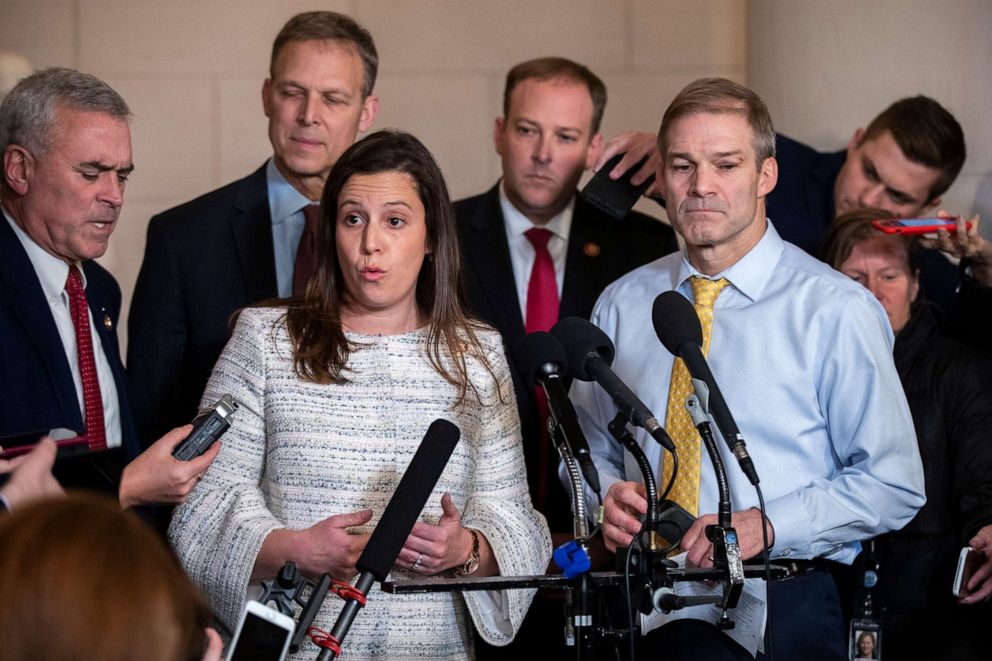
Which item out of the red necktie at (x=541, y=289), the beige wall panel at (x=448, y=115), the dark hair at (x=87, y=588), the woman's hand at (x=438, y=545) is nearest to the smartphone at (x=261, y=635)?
the dark hair at (x=87, y=588)

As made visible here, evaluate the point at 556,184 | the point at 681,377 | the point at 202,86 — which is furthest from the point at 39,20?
the point at 681,377

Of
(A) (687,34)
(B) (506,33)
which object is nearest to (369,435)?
(B) (506,33)

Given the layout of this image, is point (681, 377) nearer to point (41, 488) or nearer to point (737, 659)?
point (737, 659)

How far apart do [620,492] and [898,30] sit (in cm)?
245

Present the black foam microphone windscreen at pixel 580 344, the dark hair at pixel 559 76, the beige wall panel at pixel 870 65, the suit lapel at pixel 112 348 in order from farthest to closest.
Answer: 1. the beige wall panel at pixel 870 65
2. the dark hair at pixel 559 76
3. the suit lapel at pixel 112 348
4. the black foam microphone windscreen at pixel 580 344

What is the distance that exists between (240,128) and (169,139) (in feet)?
0.89

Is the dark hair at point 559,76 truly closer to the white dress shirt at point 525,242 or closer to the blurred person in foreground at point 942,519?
the white dress shirt at point 525,242

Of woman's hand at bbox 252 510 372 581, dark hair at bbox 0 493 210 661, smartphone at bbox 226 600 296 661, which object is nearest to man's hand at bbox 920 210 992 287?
woman's hand at bbox 252 510 372 581

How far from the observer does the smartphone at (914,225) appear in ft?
10.8

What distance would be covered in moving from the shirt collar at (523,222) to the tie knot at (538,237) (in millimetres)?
12

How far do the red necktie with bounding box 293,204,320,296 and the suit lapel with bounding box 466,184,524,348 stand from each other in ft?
1.57

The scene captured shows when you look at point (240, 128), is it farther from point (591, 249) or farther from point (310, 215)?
point (591, 249)

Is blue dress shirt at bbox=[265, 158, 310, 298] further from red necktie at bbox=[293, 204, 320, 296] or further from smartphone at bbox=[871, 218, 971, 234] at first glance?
smartphone at bbox=[871, 218, 971, 234]

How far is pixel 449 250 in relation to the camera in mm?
2822
